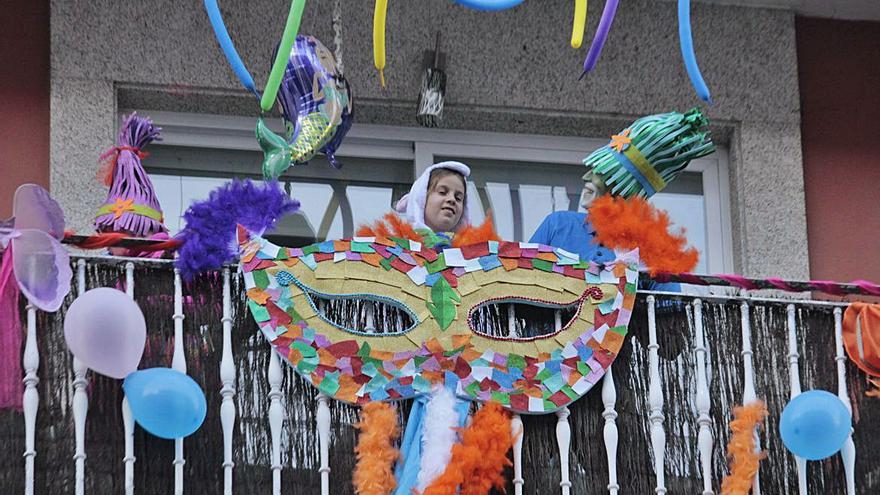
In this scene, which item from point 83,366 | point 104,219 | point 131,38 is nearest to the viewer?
point 83,366

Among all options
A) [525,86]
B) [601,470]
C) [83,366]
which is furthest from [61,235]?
[525,86]

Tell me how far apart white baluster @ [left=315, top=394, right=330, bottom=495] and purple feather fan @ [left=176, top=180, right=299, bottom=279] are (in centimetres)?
59

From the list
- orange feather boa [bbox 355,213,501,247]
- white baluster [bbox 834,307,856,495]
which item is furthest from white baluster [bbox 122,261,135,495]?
white baluster [bbox 834,307,856,495]

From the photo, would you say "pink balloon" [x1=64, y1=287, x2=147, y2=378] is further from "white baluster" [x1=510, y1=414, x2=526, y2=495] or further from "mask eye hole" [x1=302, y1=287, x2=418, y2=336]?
"white baluster" [x1=510, y1=414, x2=526, y2=495]

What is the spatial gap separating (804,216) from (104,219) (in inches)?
121

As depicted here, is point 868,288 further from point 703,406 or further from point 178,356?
point 178,356

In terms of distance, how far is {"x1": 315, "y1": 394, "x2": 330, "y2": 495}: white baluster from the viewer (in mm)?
7468

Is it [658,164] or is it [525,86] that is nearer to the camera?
[658,164]

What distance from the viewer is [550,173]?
9914mm

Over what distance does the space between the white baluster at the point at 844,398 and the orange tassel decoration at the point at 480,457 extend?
3.86ft

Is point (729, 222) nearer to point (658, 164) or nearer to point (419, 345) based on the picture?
point (658, 164)

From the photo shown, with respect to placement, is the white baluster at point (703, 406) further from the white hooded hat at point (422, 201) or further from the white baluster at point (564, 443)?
the white hooded hat at point (422, 201)

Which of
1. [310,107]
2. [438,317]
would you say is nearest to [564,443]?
[438,317]

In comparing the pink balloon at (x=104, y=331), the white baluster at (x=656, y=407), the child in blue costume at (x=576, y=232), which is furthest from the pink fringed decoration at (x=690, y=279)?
the pink balloon at (x=104, y=331)
